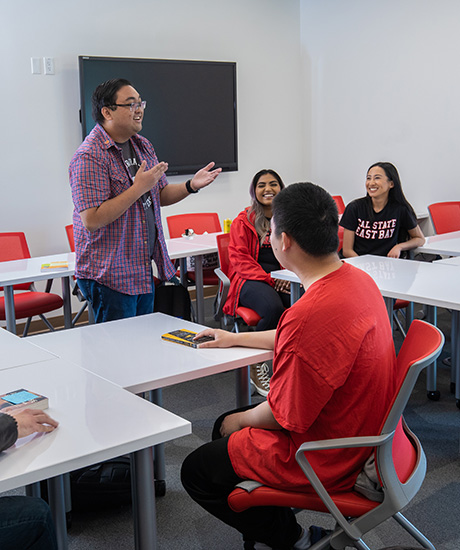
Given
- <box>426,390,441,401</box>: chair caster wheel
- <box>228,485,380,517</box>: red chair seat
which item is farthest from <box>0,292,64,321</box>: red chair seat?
<box>228,485,380,517</box>: red chair seat

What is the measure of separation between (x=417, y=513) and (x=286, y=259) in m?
1.31

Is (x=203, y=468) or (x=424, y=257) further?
(x=424, y=257)

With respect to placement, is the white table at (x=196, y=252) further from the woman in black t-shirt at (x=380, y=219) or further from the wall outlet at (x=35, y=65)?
the wall outlet at (x=35, y=65)

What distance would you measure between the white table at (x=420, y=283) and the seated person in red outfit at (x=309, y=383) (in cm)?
123

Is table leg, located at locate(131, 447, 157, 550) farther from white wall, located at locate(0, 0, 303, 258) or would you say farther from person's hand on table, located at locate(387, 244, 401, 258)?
white wall, located at locate(0, 0, 303, 258)

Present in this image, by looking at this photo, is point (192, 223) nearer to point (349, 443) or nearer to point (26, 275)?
point (26, 275)

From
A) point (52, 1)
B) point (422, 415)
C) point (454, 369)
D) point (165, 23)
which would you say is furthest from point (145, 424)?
point (165, 23)

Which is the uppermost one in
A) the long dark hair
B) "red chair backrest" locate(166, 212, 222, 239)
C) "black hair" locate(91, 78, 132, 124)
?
"black hair" locate(91, 78, 132, 124)

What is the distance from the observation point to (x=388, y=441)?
159 centimetres

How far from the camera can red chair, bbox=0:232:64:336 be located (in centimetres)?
419

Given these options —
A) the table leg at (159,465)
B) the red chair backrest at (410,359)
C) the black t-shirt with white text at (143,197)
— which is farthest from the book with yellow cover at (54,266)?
the red chair backrest at (410,359)

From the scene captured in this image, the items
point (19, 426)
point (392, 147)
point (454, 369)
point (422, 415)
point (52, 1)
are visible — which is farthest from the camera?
point (392, 147)

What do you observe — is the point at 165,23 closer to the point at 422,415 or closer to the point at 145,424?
the point at 422,415

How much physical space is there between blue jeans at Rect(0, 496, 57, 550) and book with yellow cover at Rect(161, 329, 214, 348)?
0.83 m
